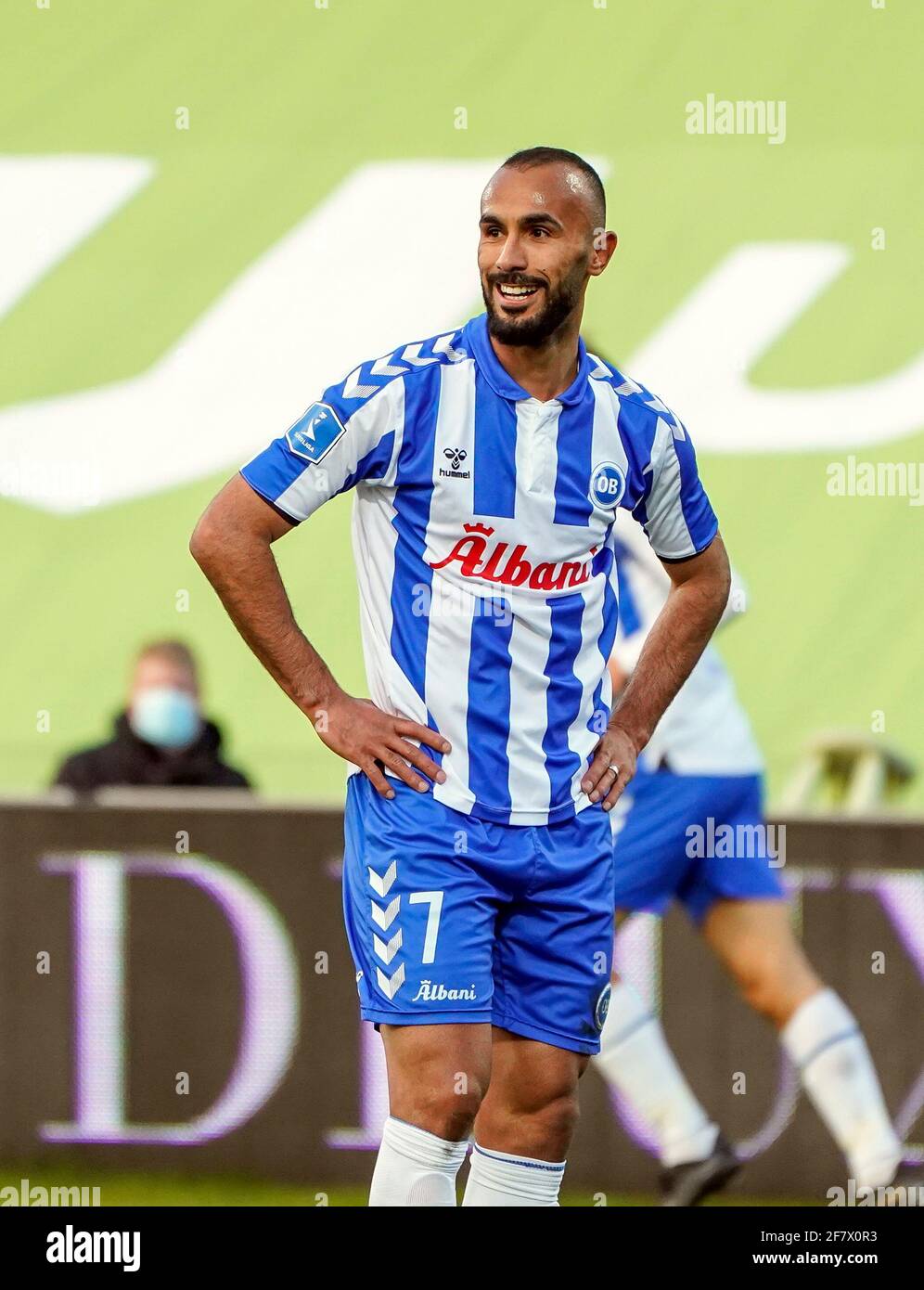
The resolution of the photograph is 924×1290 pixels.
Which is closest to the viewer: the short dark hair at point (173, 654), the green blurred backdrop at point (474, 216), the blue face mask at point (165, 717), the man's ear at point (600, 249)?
the man's ear at point (600, 249)

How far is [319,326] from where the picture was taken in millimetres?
9070

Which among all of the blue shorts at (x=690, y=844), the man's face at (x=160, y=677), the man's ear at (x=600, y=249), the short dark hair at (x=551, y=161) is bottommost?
the blue shorts at (x=690, y=844)

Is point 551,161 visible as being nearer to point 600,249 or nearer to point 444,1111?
point 600,249

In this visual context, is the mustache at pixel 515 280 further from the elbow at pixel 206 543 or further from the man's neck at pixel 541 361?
the elbow at pixel 206 543

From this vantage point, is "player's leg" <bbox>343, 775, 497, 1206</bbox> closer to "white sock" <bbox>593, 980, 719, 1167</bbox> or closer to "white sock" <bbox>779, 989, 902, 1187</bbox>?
"white sock" <bbox>593, 980, 719, 1167</bbox>

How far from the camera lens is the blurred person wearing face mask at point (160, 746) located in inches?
240

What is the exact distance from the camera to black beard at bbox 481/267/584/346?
3.33 meters

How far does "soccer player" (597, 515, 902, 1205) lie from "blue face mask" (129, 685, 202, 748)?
68.9 inches

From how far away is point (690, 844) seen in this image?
16.6 ft

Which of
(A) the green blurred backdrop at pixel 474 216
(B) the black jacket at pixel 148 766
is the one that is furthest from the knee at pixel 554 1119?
(A) the green blurred backdrop at pixel 474 216

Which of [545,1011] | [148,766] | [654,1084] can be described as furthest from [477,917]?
[148,766]

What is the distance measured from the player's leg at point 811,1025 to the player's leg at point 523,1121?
178cm

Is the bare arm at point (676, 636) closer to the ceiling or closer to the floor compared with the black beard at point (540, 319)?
closer to the floor
